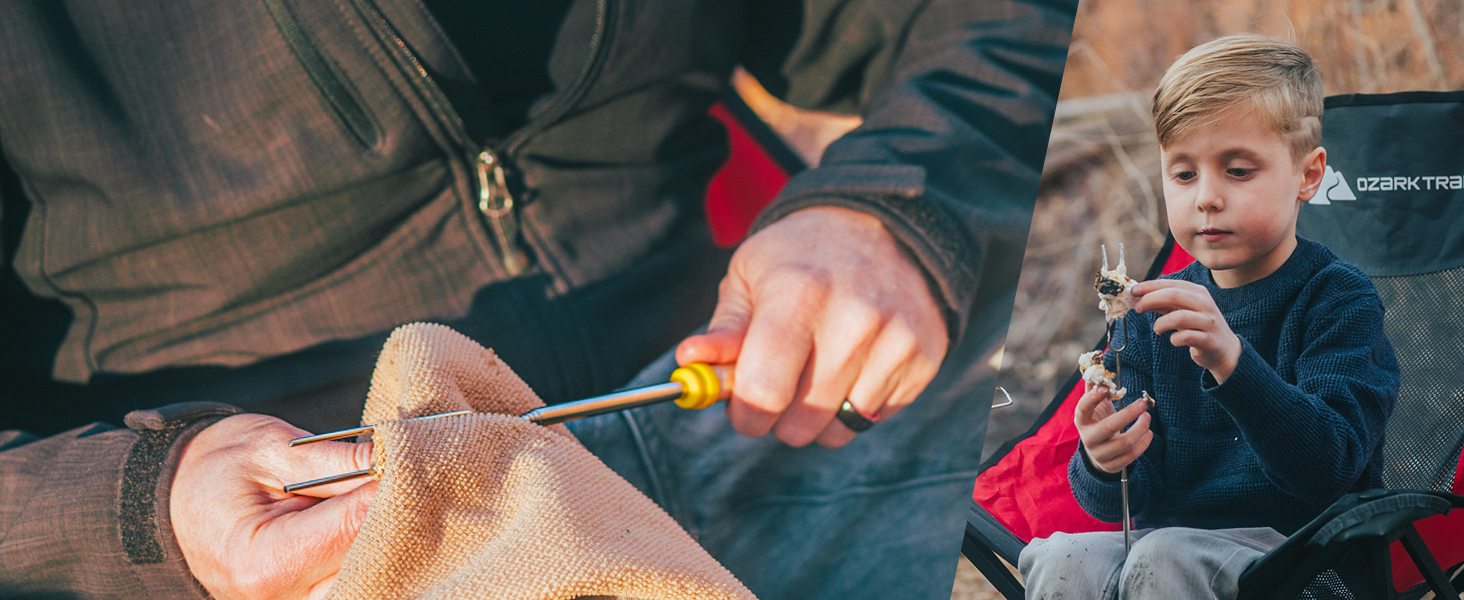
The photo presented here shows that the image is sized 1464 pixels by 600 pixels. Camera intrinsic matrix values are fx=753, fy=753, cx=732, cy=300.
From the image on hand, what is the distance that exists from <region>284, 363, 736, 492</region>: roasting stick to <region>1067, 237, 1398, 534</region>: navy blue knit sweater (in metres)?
0.28

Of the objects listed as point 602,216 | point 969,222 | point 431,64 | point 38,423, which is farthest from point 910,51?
point 38,423

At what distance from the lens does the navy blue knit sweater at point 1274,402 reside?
0.29 metres

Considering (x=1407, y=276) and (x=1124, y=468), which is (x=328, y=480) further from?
(x=1407, y=276)

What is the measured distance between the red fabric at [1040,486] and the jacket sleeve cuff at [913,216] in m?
0.27

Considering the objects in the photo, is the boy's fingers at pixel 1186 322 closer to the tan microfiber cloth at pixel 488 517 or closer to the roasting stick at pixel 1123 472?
the roasting stick at pixel 1123 472

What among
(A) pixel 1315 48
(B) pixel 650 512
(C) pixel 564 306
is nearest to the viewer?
(A) pixel 1315 48

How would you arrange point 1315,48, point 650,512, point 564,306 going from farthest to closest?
1. point 564,306
2. point 650,512
3. point 1315,48

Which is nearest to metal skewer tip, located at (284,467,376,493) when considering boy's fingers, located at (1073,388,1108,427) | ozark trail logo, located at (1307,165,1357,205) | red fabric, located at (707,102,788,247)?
boy's fingers, located at (1073,388,1108,427)

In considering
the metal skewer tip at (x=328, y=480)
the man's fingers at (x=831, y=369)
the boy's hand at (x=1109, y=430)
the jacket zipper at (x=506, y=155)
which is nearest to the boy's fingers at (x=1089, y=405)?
the boy's hand at (x=1109, y=430)

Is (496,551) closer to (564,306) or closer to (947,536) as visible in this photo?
(564,306)

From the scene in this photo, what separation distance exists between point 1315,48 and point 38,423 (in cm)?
86

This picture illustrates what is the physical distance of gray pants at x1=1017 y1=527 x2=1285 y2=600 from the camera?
30cm

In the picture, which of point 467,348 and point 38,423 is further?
point 38,423

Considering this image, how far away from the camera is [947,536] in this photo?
29.9 inches
